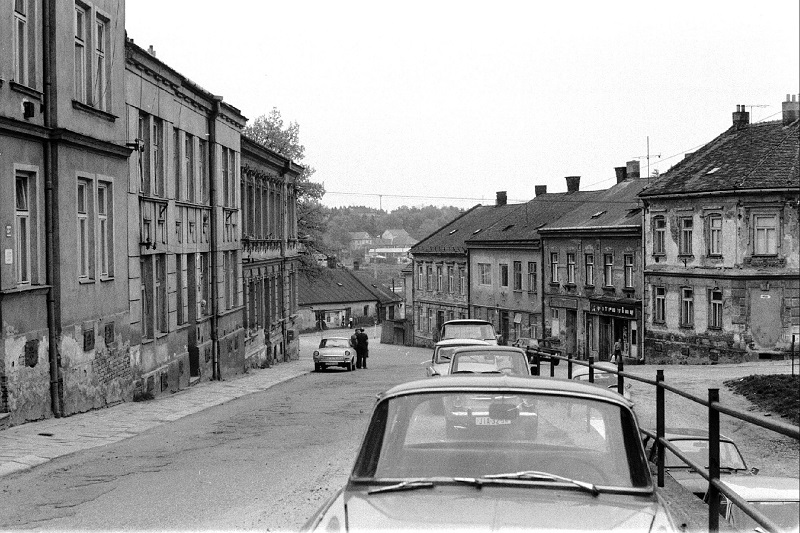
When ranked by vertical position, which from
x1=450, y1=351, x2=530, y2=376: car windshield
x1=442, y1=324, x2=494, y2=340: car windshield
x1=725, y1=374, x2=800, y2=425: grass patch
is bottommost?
x1=725, y1=374, x2=800, y2=425: grass patch

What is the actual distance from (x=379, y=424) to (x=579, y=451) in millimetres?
1149

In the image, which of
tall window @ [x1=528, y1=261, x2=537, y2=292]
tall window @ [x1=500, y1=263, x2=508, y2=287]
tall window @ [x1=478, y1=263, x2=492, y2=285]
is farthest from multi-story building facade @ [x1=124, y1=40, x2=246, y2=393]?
tall window @ [x1=478, y1=263, x2=492, y2=285]

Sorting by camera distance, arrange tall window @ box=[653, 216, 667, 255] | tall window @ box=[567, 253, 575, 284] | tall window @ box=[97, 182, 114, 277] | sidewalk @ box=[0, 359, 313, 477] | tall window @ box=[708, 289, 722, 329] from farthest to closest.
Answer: tall window @ box=[567, 253, 575, 284]
tall window @ box=[653, 216, 667, 255]
tall window @ box=[708, 289, 722, 329]
tall window @ box=[97, 182, 114, 277]
sidewalk @ box=[0, 359, 313, 477]

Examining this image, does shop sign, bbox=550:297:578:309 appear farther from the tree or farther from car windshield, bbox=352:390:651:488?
car windshield, bbox=352:390:651:488

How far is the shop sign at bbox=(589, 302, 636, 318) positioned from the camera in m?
46.2

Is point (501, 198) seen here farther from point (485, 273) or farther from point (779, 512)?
point (779, 512)

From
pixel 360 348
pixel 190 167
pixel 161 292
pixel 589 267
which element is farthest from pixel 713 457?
pixel 589 267

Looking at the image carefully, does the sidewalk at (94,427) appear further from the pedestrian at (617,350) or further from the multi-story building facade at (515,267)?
the multi-story building facade at (515,267)

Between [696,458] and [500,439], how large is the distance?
6.52 meters

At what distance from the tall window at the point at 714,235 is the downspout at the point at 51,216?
2925cm

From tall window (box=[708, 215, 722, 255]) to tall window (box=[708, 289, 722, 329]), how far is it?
1.68 meters

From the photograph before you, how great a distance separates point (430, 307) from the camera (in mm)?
71250

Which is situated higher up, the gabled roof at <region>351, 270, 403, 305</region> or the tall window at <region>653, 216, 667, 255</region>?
the tall window at <region>653, 216, 667, 255</region>

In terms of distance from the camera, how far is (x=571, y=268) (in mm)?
52375
